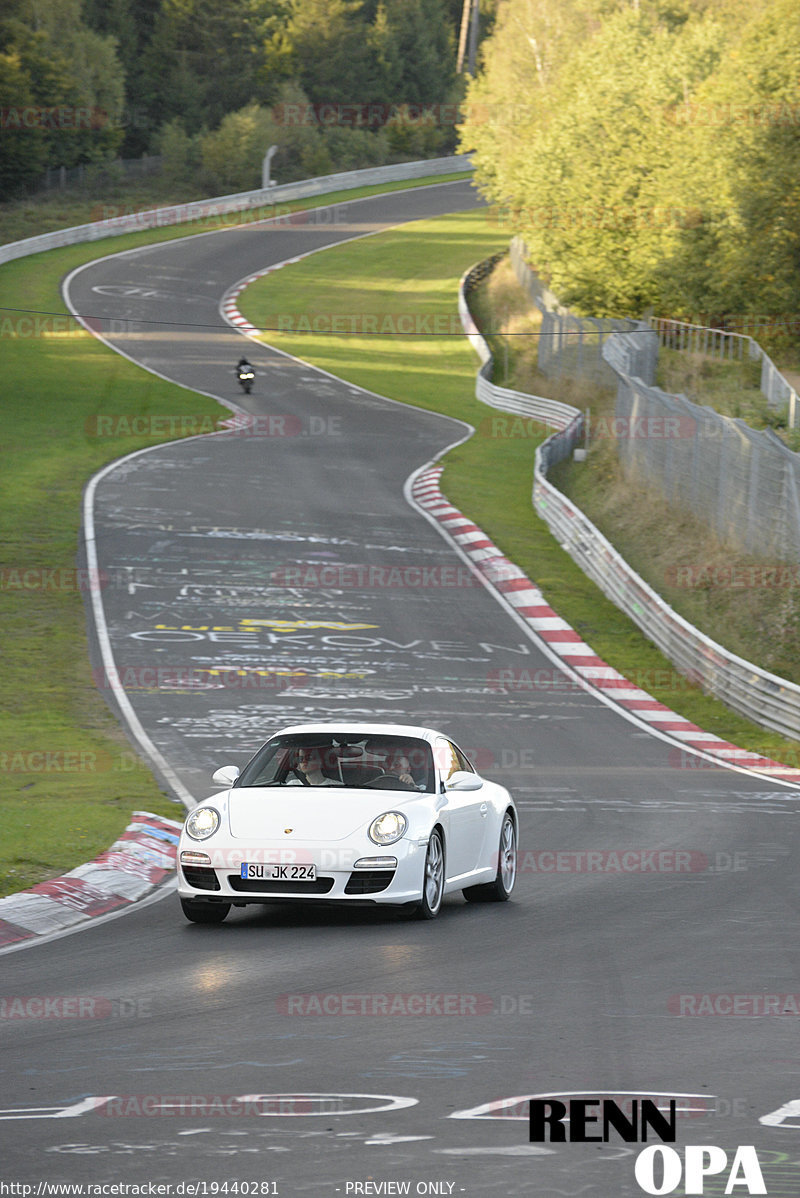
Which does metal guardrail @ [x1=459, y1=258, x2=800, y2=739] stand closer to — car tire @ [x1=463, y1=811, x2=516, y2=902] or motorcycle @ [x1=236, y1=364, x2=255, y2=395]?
car tire @ [x1=463, y1=811, x2=516, y2=902]

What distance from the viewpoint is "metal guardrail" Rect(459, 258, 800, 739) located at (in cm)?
2334

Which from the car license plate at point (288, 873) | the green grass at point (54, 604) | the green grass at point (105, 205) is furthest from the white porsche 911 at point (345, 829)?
the green grass at point (105, 205)

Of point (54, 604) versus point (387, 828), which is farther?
point (54, 604)

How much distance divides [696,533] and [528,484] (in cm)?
1248

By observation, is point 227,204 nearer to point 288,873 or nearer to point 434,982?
point 288,873

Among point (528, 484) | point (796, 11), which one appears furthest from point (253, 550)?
point (796, 11)

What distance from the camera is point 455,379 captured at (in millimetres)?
59844

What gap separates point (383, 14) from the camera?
121 metres

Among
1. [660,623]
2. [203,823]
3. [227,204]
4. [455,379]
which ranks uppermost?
[227,204]

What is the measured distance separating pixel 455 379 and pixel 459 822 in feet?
161

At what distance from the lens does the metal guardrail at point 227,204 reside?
78.8m

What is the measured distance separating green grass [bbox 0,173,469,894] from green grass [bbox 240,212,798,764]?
28.6 ft

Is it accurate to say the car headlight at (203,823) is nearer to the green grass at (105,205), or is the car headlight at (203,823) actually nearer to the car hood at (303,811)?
the car hood at (303,811)

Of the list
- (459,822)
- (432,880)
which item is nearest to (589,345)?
(459,822)
